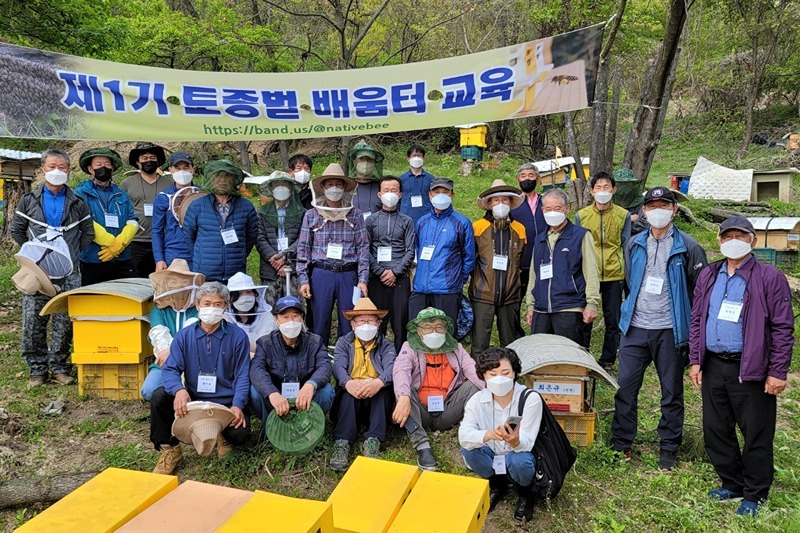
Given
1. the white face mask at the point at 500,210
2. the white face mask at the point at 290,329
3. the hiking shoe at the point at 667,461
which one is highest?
the white face mask at the point at 500,210

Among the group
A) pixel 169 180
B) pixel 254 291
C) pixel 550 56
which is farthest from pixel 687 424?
pixel 169 180

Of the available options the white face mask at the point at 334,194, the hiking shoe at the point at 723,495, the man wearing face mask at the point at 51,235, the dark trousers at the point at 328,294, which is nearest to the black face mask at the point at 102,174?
the man wearing face mask at the point at 51,235

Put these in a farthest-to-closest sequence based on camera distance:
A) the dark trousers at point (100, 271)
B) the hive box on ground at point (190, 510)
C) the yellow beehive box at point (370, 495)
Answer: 1. the dark trousers at point (100, 271)
2. the yellow beehive box at point (370, 495)
3. the hive box on ground at point (190, 510)

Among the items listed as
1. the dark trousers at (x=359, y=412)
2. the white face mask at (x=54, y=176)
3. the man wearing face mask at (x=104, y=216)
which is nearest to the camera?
the dark trousers at (x=359, y=412)

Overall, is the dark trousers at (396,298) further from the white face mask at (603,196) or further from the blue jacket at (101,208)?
the blue jacket at (101,208)

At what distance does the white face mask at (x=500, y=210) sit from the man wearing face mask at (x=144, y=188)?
3749 mm

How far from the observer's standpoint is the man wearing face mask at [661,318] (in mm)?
4207

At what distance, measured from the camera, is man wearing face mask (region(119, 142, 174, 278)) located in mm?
6309

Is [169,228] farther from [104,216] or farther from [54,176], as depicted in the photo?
[54,176]

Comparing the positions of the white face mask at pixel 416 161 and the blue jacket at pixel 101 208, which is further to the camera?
the white face mask at pixel 416 161

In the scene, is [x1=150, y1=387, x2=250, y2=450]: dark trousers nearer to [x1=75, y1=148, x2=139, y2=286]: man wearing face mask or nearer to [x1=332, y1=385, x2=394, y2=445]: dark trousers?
[x1=332, y1=385, x2=394, y2=445]: dark trousers

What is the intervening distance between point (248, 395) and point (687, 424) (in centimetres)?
383

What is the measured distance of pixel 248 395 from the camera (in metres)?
4.44

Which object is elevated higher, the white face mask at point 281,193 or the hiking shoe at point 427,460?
the white face mask at point 281,193
